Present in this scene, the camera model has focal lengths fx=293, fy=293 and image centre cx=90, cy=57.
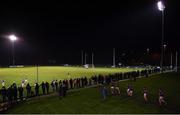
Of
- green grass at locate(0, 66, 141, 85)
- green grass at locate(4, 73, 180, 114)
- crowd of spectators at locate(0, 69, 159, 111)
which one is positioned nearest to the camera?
green grass at locate(4, 73, 180, 114)

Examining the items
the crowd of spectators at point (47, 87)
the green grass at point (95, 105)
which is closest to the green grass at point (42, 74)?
the crowd of spectators at point (47, 87)

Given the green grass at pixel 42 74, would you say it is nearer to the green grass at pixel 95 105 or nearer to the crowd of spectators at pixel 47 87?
the crowd of spectators at pixel 47 87

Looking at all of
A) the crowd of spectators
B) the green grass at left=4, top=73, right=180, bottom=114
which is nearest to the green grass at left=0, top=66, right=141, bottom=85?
the crowd of spectators

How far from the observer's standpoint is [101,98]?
88.3 feet

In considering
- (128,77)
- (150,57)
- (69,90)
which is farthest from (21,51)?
(69,90)

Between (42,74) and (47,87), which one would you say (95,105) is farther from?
(42,74)

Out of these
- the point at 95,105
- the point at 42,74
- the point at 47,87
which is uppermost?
the point at 42,74

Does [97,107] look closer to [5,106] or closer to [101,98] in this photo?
[101,98]

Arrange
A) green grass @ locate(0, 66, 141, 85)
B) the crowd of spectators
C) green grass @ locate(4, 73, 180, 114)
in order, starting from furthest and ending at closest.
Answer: green grass @ locate(0, 66, 141, 85), the crowd of spectators, green grass @ locate(4, 73, 180, 114)

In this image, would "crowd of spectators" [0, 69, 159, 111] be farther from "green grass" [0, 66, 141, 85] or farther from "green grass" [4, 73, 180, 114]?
"green grass" [0, 66, 141, 85]

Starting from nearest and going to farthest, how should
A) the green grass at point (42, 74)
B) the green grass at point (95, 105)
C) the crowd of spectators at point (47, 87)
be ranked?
the green grass at point (95, 105) → the crowd of spectators at point (47, 87) → the green grass at point (42, 74)

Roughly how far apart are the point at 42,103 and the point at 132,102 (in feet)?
25.6

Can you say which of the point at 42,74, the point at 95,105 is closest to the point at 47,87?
the point at 95,105

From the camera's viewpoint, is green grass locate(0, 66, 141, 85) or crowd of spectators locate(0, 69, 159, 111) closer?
crowd of spectators locate(0, 69, 159, 111)
